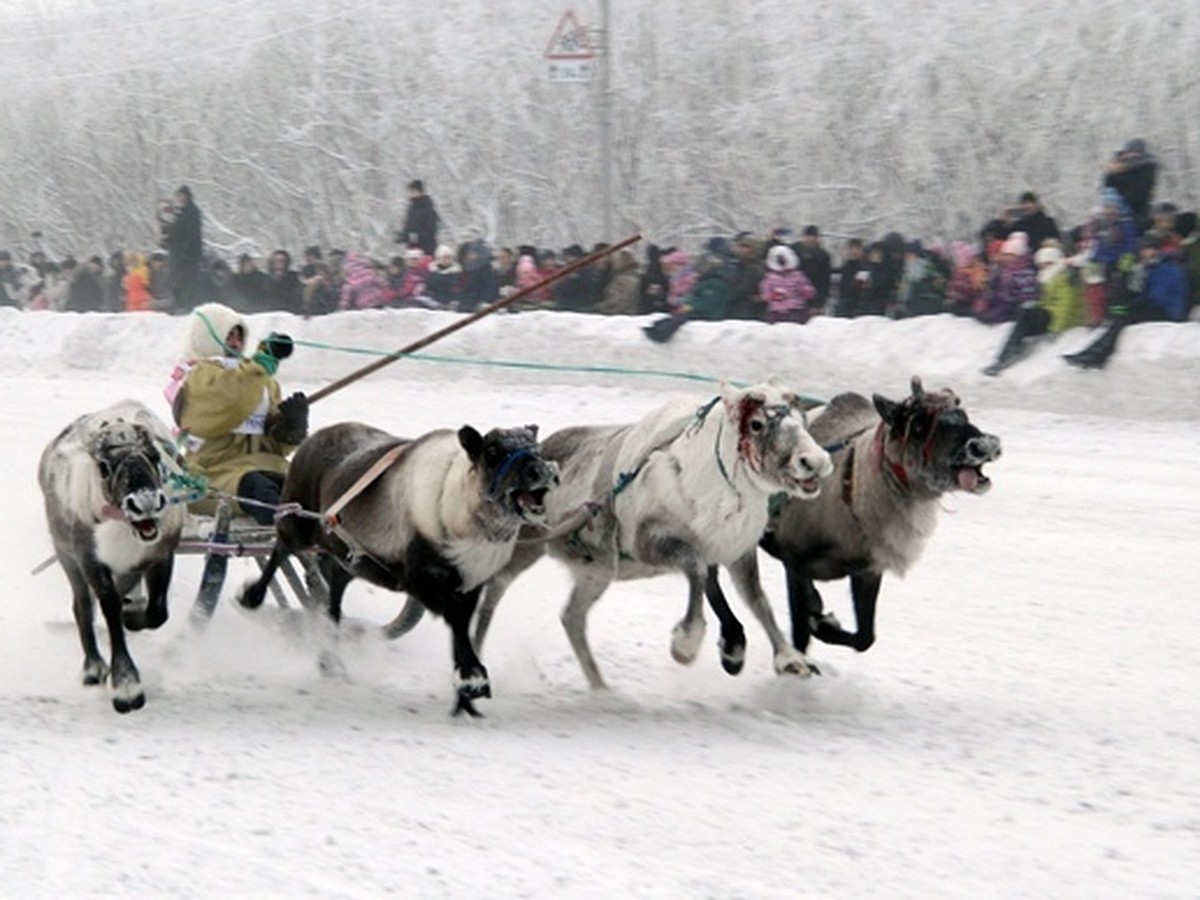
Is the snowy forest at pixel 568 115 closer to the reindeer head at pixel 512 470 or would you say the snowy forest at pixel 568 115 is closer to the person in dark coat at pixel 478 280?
the person in dark coat at pixel 478 280

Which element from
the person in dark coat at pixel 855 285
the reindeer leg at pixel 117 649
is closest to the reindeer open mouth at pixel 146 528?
the reindeer leg at pixel 117 649

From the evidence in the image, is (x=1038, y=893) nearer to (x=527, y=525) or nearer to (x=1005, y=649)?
(x=527, y=525)

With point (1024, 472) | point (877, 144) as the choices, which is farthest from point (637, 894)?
point (877, 144)

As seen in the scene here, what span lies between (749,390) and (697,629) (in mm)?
926

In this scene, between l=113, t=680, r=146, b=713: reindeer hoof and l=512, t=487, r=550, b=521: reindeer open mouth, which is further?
l=113, t=680, r=146, b=713: reindeer hoof

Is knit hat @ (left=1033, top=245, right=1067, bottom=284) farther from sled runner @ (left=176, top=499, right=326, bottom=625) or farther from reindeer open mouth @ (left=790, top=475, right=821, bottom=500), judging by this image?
reindeer open mouth @ (left=790, top=475, right=821, bottom=500)

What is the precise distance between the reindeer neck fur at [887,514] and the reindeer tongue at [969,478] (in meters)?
0.30

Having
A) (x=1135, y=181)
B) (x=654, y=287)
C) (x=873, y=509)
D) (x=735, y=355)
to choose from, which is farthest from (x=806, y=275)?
(x=873, y=509)

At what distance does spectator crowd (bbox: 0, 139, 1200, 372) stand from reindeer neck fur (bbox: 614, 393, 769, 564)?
7.87 metres

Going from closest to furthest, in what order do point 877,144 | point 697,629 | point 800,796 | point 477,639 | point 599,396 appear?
point 800,796 → point 697,629 → point 477,639 → point 599,396 → point 877,144

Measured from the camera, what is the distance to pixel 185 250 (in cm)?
2472

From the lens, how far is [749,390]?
745 centimetres

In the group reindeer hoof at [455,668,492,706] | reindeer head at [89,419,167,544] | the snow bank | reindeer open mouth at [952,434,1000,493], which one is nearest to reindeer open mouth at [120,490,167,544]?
reindeer head at [89,419,167,544]

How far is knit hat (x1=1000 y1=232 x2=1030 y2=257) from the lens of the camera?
1652 centimetres
